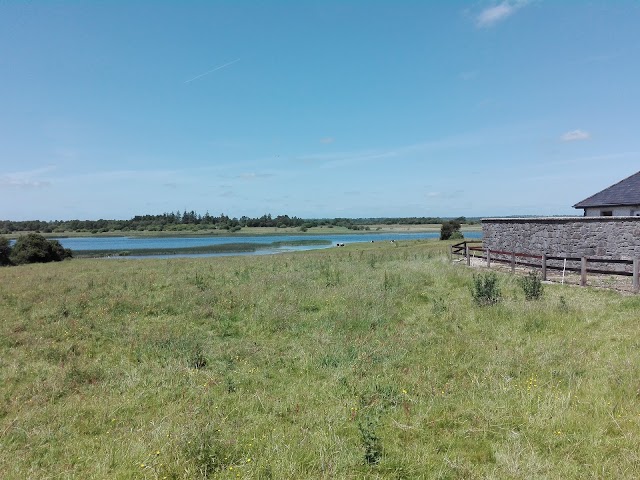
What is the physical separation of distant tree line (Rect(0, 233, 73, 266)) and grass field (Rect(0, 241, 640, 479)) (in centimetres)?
4672

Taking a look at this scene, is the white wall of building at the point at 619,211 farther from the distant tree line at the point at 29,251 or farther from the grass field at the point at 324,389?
the distant tree line at the point at 29,251

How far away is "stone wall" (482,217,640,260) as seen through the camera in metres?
18.1

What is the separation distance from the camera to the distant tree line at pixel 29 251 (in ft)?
167

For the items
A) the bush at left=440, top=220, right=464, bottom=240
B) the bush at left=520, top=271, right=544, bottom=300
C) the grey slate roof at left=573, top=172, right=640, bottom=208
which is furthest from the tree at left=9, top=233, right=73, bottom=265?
the bush at left=440, top=220, right=464, bottom=240

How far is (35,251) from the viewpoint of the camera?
169ft

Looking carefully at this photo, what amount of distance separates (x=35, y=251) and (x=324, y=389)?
58.6 m

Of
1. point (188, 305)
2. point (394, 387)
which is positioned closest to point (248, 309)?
point (188, 305)

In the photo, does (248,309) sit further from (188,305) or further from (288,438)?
(288,438)

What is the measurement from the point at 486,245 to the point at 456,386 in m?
21.7

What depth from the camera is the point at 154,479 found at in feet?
14.7

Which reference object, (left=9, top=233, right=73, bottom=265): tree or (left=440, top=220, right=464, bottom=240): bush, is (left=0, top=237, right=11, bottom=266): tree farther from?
(left=440, top=220, right=464, bottom=240): bush

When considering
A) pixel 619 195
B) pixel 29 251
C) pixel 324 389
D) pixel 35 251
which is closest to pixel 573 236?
pixel 619 195

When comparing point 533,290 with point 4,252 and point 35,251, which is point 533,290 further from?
point 4,252

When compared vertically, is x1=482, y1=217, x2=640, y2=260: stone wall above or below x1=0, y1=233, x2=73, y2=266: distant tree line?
above
